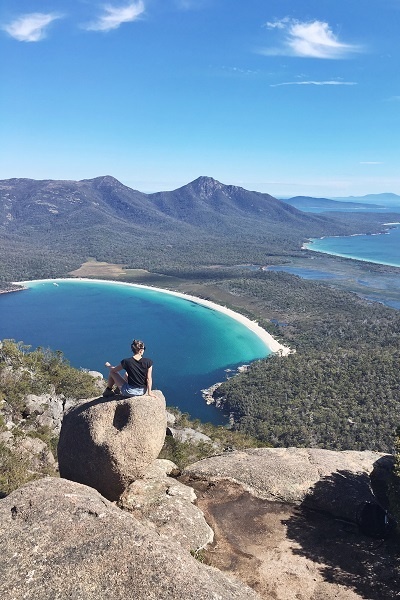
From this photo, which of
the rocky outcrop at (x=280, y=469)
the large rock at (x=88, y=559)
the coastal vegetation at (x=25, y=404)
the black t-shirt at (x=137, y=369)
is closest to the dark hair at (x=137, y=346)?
the black t-shirt at (x=137, y=369)

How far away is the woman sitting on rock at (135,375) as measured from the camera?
1352 cm

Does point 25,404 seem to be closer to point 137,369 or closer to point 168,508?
point 168,508

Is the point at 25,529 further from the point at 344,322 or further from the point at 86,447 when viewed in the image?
the point at 344,322

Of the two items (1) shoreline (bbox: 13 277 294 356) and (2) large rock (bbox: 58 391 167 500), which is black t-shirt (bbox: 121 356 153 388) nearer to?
(2) large rock (bbox: 58 391 167 500)

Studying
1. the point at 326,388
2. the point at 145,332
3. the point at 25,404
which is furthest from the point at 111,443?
the point at 145,332

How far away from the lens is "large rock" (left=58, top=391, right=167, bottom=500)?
13.6 metres

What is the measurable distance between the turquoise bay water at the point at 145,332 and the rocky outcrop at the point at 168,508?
60743 mm

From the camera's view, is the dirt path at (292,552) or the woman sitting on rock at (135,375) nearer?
the dirt path at (292,552)

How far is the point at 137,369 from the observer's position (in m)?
13.7

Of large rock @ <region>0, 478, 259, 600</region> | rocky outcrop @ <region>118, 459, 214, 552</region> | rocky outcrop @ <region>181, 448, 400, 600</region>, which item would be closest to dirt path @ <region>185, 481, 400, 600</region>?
rocky outcrop @ <region>181, 448, 400, 600</region>

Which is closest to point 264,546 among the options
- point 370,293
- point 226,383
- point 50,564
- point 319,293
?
point 50,564

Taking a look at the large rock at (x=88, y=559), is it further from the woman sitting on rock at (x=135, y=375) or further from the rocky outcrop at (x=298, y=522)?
the woman sitting on rock at (x=135, y=375)

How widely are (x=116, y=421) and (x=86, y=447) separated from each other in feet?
4.27

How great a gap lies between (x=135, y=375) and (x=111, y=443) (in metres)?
2.42
